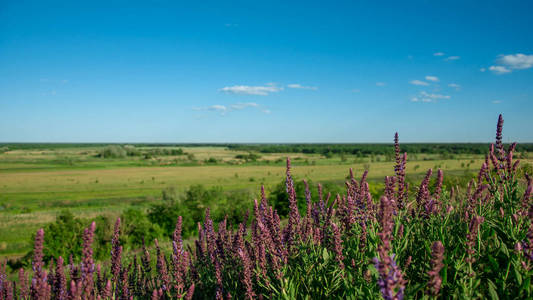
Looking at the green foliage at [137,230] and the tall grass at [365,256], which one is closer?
the tall grass at [365,256]

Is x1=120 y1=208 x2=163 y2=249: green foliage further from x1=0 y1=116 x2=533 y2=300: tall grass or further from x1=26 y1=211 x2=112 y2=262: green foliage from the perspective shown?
x1=0 y1=116 x2=533 y2=300: tall grass

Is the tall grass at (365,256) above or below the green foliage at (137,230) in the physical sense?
above

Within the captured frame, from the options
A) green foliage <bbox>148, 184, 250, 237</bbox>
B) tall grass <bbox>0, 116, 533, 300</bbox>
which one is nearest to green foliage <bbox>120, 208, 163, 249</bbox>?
green foliage <bbox>148, 184, 250, 237</bbox>

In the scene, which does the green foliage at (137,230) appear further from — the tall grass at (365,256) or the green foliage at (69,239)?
the tall grass at (365,256)

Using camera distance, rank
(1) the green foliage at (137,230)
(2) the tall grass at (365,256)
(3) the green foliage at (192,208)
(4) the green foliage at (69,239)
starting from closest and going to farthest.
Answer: (2) the tall grass at (365,256)
(4) the green foliage at (69,239)
(1) the green foliage at (137,230)
(3) the green foliage at (192,208)

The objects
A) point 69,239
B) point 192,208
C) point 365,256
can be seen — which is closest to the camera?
point 365,256

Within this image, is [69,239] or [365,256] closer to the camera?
[365,256]

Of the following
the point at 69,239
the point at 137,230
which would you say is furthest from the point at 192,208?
the point at 69,239

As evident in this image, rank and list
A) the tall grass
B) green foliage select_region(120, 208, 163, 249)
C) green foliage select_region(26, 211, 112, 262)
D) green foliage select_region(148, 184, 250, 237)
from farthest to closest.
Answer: green foliage select_region(148, 184, 250, 237) → green foliage select_region(120, 208, 163, 249) → green foliage select_region(26, 211, 112, 262) → the tall grass

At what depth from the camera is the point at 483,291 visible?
111 inches

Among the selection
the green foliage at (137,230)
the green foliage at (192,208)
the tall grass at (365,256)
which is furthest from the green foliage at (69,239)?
the tall grass at (365,256)

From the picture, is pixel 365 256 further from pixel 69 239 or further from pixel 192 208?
pixel 192 208

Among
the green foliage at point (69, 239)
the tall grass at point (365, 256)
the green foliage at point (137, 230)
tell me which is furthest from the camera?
the green foliage at point (137, 230)

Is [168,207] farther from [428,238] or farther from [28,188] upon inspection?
[28,188]
